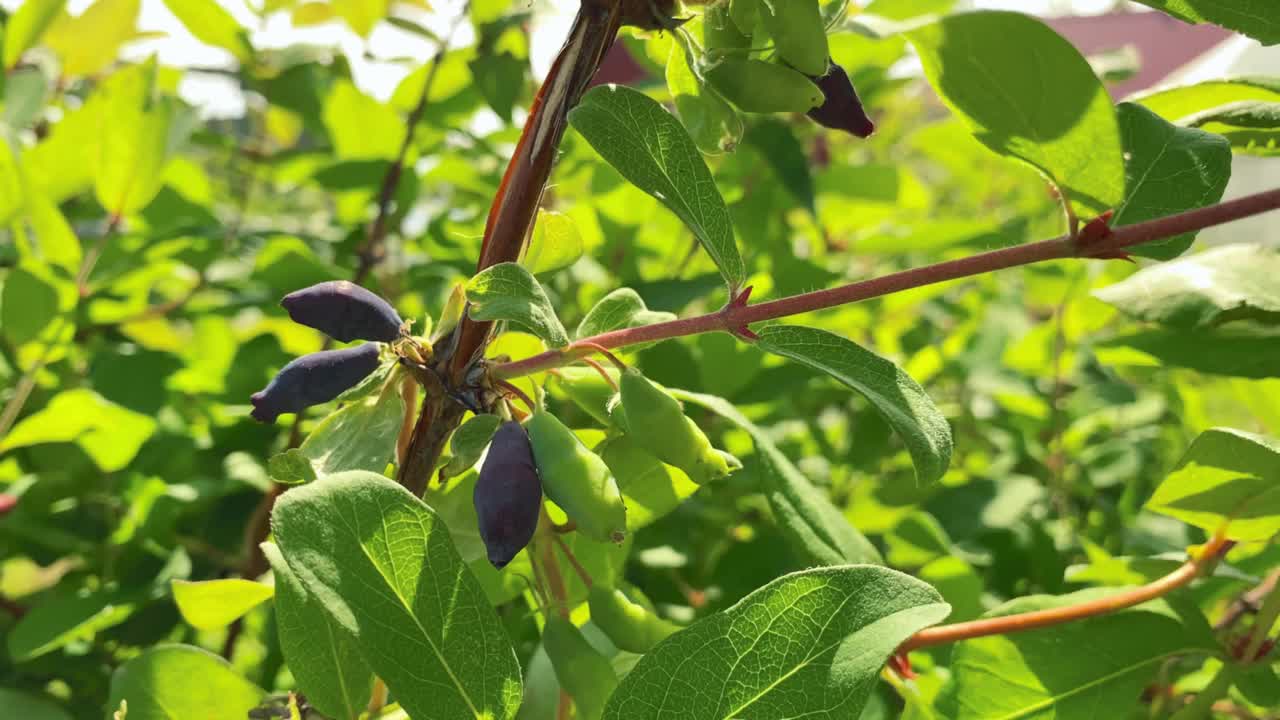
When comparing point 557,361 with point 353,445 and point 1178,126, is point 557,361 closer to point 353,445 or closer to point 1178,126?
point 353,445

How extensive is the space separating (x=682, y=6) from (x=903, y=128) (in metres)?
2.08

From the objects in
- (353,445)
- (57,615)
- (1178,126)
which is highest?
(1178,126)

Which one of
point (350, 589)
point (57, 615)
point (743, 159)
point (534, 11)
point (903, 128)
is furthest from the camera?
point (903, 128)

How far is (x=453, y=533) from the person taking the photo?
1.80ft

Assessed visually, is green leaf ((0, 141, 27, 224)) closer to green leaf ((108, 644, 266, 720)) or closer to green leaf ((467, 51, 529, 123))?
green leaf ((467, 51, 529, 123))

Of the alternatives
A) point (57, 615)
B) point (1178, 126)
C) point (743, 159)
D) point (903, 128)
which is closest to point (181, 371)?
point (57, 615)

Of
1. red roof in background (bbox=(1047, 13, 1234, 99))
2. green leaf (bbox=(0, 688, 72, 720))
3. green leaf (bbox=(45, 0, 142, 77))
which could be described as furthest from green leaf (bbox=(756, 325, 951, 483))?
red roof in background (bbox=(1047, 13, 1234, 99))

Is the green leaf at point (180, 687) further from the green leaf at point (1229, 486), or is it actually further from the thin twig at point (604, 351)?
the green leaf at point (1229, 486)

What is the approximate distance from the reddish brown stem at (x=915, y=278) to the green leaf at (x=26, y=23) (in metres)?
0.97

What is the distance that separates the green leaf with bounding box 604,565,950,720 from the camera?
1.37ft

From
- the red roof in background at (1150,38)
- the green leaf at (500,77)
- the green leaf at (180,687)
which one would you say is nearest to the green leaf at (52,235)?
the green leaf at (500,77)

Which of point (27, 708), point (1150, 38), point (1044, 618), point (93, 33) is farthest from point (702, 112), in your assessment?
point (1150, 38)

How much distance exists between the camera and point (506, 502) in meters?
0.43

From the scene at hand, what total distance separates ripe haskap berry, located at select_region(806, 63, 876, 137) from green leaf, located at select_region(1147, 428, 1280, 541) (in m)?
0.29
